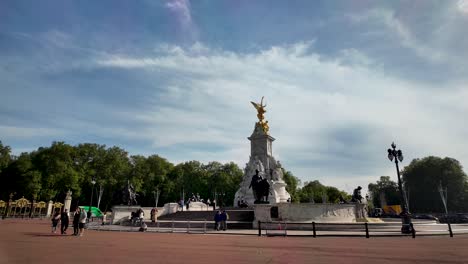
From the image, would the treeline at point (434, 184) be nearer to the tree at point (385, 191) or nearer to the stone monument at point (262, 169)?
the tree at point (385, 191)

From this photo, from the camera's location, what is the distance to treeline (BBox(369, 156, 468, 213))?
241ft

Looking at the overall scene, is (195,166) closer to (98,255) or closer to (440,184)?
(440,184)

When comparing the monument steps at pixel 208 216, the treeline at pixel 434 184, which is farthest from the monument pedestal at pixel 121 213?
the treeline at pixel 434 184

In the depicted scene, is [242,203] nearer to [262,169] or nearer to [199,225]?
[262,169]

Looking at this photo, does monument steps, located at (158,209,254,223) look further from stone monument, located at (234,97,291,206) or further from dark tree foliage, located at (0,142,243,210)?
dark tree foliage, located at (0,142,243,210)

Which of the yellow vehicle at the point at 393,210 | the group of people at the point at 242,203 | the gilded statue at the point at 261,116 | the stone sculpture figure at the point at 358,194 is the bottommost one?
the yellow vehicle at the point at 393,210

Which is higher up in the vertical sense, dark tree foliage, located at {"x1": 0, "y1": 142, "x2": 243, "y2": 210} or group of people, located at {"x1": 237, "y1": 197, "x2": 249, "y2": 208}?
dark tree foliage, located at {"x1": 0, "y1": 142, "x2": 243, "y2": 210}

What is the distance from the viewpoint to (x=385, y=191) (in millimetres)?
101250

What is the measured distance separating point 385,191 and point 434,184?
26.0 metres

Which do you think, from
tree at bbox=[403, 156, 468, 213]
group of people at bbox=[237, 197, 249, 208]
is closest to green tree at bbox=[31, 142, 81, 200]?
group of people at bbox=[237, 197, 249, 208]

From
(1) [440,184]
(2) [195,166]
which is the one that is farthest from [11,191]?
(1) [440,184]

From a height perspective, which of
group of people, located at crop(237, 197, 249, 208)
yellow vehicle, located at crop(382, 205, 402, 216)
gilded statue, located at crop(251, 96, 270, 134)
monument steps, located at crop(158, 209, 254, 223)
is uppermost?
gilded statue, located at crop(251, 96, 270, 134)

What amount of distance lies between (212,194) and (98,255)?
7435cm

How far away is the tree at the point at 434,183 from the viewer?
241 ft
